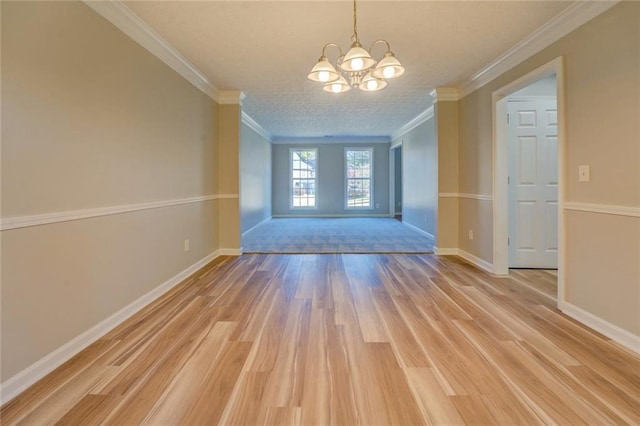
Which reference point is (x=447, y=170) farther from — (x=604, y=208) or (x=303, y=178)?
(x=303, y=178)

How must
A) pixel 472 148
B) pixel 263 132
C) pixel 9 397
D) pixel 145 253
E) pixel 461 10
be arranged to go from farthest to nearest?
pixel 263 132 → pixel 472 148 → pixel 145 253 → pixel 461 10 → pixel 9 397

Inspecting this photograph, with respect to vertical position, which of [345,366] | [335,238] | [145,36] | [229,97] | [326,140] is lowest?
[345,366]

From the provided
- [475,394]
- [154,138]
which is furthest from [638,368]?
[154,138]

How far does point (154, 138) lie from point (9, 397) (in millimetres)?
2125

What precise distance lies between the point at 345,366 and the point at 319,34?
273 cm

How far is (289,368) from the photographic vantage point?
183 cm

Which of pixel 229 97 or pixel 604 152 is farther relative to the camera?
pixel 229 97

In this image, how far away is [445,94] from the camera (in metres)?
4.69

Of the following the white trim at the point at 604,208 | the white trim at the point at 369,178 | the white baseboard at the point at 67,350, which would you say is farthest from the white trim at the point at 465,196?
the white trim at the point at 369,178

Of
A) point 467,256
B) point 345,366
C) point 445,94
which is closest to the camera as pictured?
point 345,366

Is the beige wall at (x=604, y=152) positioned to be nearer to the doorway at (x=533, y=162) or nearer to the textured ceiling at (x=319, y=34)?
the textured ceiling at (x=319, y=34)

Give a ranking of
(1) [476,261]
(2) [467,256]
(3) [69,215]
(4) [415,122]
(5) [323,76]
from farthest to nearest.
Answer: (4) [415,122] < (2) [467,256] < (1) [476,261] < (5) [323,76] < (3) [69,215]

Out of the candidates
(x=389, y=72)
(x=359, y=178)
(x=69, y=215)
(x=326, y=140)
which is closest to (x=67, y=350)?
(x=69, y=215)

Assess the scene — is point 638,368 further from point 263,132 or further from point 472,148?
point 263,132
